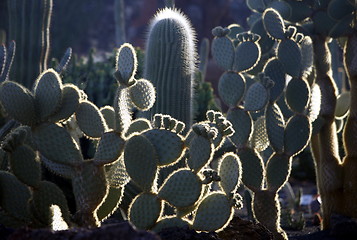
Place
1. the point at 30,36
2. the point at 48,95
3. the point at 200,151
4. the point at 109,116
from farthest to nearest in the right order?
the point at 30,36, the point at 109,116, the point at 48,95, the point at 200,151

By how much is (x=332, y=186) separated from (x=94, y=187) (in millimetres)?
2170

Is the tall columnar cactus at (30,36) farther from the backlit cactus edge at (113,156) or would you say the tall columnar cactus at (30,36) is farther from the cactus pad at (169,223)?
the cactus pad at (169,223)

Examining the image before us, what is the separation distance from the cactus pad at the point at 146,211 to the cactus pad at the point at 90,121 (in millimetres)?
406

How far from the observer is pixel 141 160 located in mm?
3324

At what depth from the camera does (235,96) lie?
4.28 meters

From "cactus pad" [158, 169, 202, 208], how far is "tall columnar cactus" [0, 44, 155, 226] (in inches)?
12.1

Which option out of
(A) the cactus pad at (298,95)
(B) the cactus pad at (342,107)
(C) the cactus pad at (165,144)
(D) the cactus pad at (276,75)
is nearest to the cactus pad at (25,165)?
(C) the cactus pad at (165,144)

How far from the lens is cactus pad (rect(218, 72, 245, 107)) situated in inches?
168

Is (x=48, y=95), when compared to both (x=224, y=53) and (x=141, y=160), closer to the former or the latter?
(x=141, y=160)

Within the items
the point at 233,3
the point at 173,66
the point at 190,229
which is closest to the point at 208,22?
the point at 233,3

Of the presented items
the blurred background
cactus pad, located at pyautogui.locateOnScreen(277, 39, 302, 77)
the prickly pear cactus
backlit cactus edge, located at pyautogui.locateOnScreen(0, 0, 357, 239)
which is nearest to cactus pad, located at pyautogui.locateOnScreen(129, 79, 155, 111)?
backlit cactus edge, located at pyautogui.locateOnScreen(0, 0, 357, 239)

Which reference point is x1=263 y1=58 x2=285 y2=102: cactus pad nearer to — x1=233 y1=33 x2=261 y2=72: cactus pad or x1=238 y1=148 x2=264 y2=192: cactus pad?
x1=233 y1=33 x2=261 y2=72: cactus pad

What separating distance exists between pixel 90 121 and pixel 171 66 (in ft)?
3.57

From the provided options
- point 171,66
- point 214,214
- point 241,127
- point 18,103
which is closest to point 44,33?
point 171,66
